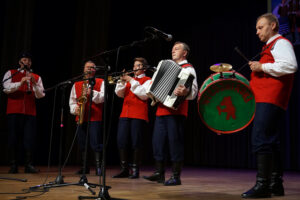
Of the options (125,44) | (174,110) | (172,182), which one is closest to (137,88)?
(174,110)

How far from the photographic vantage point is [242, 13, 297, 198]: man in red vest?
2420mm

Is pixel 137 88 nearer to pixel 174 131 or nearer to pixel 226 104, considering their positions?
pixel 174 131

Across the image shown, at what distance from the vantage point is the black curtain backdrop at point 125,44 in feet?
19.1

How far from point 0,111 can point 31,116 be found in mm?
1535

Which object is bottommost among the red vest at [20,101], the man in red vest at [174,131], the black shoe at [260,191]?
the black shoe at [260,191]

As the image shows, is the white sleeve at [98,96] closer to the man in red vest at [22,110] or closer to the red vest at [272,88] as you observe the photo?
the man in red vest at [22,110]

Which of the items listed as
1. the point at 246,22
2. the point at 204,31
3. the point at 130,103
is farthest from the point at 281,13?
the point at 130,103

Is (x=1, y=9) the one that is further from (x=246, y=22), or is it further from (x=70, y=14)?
(x=246, y=22)

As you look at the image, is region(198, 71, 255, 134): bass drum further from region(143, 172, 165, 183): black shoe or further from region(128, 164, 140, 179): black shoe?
region(128, 164, 140, 179): black shoe

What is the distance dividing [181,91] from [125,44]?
3937 millimetres

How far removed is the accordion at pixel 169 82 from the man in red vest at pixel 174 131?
0.07m

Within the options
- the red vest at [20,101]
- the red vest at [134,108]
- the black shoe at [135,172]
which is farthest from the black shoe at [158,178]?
the red vest at [20,101]

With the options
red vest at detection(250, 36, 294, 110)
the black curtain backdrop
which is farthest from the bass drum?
the black curtain backdrop

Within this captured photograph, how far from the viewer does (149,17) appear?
24.0ft
